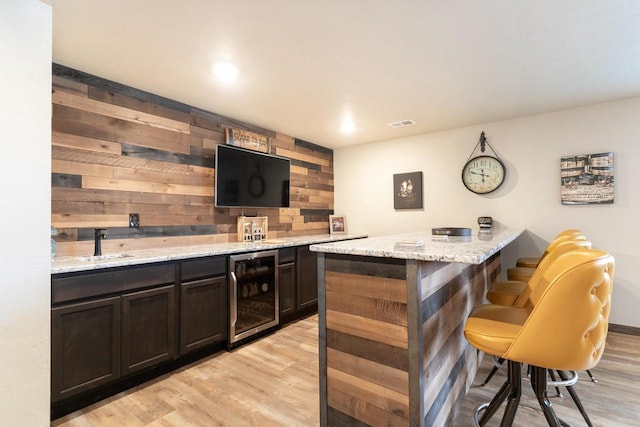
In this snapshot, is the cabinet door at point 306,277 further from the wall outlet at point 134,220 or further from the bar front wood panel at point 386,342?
the bar front wood panel at point 386,342

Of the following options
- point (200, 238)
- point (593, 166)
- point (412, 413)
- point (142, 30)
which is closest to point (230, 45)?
point (142, 30)

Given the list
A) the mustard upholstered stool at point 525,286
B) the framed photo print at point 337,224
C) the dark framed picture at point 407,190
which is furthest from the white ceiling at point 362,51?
the framed photo print at point 337,224

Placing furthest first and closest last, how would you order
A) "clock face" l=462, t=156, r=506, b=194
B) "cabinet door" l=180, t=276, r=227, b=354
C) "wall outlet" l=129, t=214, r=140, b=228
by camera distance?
"clock face" l=462, t=156, r=506, b=194
"wall outlet" l=129, t=214, r=140, b=228
"cabinet door" l=180, t=276, r=227, b=354

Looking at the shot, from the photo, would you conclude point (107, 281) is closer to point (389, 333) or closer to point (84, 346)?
point (84, 346)

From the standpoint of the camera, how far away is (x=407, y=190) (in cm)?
467

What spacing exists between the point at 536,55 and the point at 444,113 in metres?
1.30

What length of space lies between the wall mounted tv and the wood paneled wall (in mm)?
147

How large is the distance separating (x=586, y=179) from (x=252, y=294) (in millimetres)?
3875

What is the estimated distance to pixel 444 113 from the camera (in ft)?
11.9

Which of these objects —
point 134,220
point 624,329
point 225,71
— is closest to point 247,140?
point 225,71

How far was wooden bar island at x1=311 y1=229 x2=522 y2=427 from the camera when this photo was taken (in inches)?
57.0

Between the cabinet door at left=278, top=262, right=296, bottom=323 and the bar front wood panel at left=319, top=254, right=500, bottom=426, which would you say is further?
the cabinet door at left=278, top=262, right=296, bottom=323

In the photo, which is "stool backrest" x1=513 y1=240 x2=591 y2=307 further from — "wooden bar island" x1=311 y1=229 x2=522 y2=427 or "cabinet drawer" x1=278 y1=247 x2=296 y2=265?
"cabinet drawer" x1=278 y1=247 x2=296 y2=265

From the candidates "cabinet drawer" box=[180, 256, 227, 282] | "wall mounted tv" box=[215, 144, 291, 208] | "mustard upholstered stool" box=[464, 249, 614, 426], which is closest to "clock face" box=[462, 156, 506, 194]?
"wall mounted tv" box=[215, 144, 291, 208]
